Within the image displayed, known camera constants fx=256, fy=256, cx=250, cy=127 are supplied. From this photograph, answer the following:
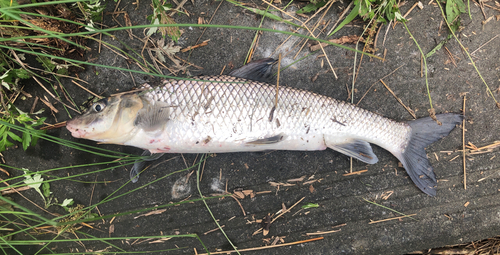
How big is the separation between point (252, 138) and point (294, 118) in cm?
49

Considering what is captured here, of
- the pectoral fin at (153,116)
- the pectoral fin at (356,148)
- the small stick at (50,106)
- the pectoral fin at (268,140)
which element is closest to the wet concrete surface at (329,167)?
the small stick at (50,106)

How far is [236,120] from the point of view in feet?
8.43

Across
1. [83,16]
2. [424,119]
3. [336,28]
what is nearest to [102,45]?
[83,16]

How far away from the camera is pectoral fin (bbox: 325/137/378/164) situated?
279 cm

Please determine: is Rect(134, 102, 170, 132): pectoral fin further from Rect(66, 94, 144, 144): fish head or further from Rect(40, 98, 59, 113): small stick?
Rect(40, 98, 59, 113): small stick

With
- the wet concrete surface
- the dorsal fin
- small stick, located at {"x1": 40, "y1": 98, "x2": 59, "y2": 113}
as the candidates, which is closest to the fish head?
the wet concrete surface

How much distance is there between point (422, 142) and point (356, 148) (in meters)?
0.79

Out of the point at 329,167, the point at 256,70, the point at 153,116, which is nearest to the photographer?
the point at 153,116

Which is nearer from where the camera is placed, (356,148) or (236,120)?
(236,120)

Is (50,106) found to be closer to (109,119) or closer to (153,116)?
(109,119)

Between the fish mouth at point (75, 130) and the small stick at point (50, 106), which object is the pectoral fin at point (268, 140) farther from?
the small stick at point (50, 106)

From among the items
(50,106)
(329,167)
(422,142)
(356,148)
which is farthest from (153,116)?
(422,142)

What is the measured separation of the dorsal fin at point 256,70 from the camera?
9.04 feet

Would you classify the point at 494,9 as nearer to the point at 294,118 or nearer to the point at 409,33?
the point at 409,33
